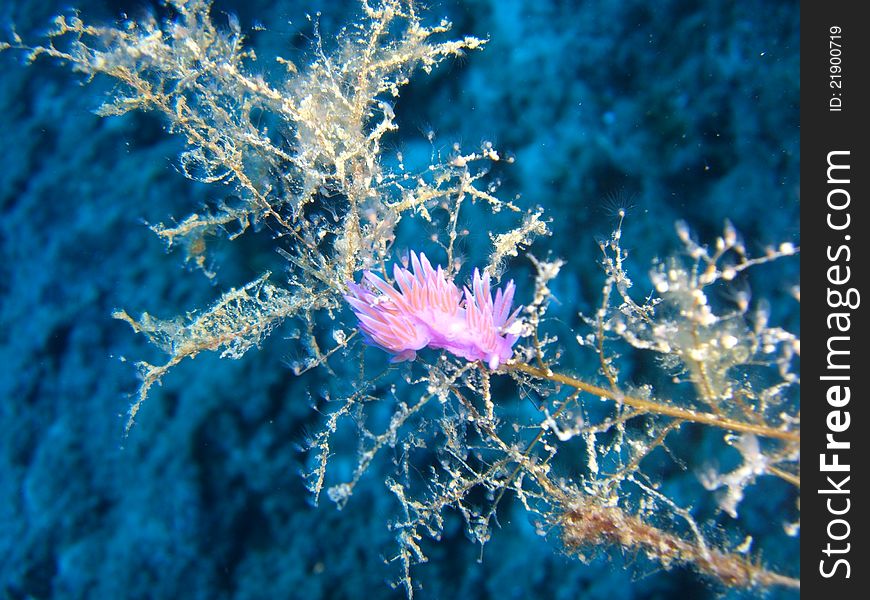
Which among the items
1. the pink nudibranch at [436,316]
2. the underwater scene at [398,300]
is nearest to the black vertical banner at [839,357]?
the underwater scene at [398,300]

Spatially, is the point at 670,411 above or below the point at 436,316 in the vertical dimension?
below

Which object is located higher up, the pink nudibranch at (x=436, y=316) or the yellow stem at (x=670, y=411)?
the pink nudibranch at (x=436, y=316)

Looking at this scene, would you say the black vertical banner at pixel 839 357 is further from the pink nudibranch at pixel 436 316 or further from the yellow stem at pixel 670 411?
the pink nudibranch at pixel 436 316

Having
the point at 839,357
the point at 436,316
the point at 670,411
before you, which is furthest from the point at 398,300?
the point at 839,357

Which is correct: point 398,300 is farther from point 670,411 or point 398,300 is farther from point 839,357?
point 839,357

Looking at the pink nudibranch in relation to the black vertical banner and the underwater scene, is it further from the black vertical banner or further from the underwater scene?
the black vertical banner

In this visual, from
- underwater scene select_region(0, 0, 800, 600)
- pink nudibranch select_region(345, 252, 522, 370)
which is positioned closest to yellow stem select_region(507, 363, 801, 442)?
underwater scene select_region(0, 0, 800, 600)
